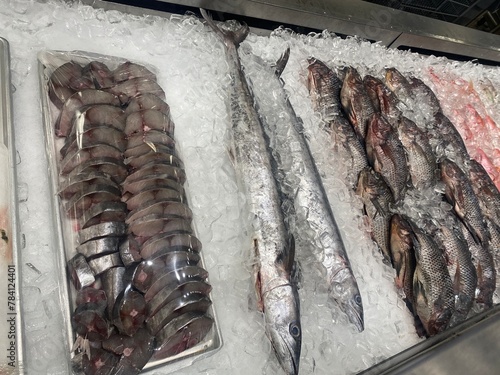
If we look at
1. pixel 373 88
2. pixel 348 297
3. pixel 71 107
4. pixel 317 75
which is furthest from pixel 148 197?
pixel 373 88

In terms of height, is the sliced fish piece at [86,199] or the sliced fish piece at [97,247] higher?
the sliced fish piece at [86,199]

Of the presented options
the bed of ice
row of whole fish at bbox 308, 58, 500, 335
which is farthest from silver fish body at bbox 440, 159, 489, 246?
the bed of ice

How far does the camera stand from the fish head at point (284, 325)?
6.45 ft

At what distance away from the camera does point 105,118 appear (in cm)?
213

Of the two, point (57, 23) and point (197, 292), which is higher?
point (57, 23)

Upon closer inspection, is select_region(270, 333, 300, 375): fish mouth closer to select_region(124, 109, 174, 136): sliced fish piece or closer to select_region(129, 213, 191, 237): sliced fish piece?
select_region(129, 213, 191, 237): sliced fish piece

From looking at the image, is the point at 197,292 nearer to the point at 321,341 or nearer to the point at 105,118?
the point at 321,341

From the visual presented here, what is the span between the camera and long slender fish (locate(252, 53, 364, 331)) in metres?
2.33

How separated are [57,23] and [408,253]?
2.57 m

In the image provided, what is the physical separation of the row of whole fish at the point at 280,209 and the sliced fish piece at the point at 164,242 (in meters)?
0.42

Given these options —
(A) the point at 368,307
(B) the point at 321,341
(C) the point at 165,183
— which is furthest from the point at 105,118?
(A) the point at 368,307

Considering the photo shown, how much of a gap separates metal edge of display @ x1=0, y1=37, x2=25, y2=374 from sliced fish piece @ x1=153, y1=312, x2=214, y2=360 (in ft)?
1.65

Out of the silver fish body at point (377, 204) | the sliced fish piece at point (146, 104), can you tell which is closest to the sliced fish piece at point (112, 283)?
the sliced fish piece at point (146, 104)

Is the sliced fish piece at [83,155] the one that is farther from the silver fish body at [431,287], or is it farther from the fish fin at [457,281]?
the fish fin at [457,281]
